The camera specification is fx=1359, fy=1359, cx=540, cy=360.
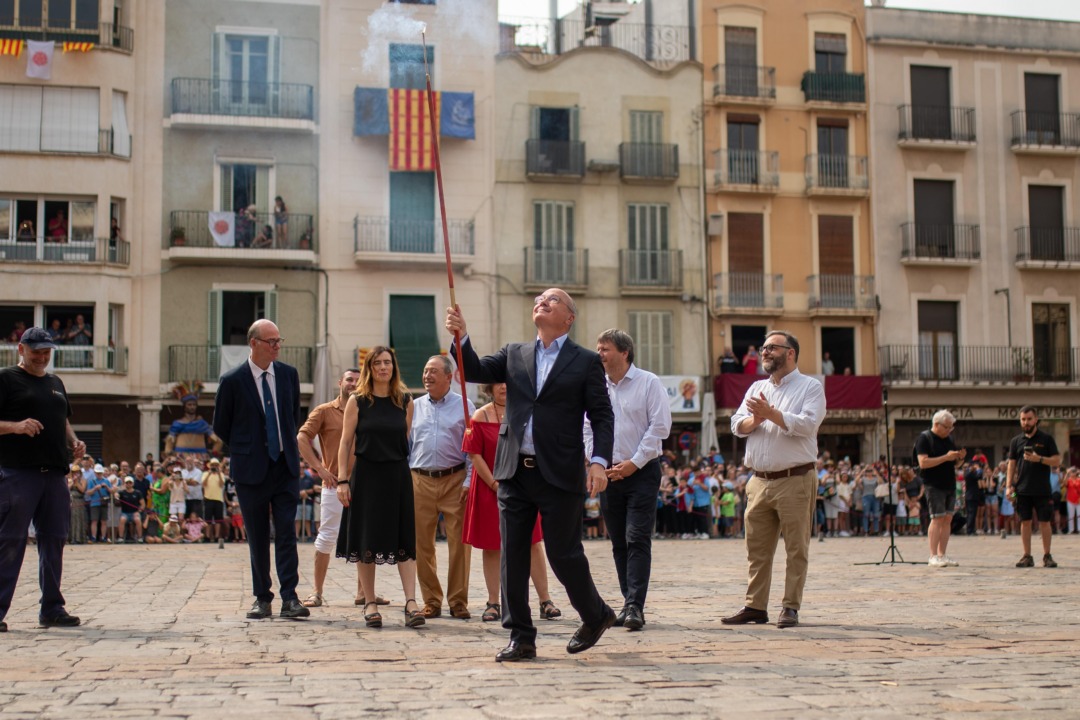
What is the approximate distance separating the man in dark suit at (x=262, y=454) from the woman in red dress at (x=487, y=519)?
1282 millimetres

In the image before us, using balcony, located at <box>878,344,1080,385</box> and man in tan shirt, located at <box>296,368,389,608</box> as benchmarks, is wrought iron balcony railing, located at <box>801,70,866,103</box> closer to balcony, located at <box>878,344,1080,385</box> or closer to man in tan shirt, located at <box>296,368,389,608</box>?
balcony, located at <box>878,344,1080,385</box>

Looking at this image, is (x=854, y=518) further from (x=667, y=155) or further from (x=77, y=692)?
(x=77, y=692)

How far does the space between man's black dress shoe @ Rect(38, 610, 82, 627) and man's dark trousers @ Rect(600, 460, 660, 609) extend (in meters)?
3.67

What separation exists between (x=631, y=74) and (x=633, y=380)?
30.5 m

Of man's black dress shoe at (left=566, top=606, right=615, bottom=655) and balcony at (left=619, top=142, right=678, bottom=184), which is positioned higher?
balcony at (left=619, top=142, right=678, bottom=184)

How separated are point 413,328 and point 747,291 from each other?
985 cm

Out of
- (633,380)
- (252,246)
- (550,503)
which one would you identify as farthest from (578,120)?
(550,503)

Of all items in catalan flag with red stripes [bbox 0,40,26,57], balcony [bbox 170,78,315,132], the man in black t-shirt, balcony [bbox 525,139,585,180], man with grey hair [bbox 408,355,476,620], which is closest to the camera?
man with grey hair [bbox 408,355,476,620]

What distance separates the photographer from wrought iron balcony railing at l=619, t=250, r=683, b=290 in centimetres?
3847

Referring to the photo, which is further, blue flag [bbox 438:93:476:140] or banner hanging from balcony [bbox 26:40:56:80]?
blue flag [bbox 438:93:476:140]

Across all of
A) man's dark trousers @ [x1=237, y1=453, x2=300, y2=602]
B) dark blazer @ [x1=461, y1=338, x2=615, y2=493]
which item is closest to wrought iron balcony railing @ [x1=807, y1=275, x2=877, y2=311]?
man's dark trousers @ [x1=237, y1=453, x2=300, y2=602]

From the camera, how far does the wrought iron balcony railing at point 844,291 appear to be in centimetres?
3966

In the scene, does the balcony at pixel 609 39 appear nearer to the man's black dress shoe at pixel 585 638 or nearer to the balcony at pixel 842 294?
Result: the balcony at pixel 842 294

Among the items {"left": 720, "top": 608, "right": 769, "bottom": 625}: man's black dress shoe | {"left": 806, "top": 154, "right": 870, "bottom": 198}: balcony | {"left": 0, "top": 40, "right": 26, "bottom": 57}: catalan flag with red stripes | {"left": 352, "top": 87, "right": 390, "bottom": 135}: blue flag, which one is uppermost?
{"left": 0, "top": 40, "right": 26, "bottom": 57}: catalan flag with red stripes
